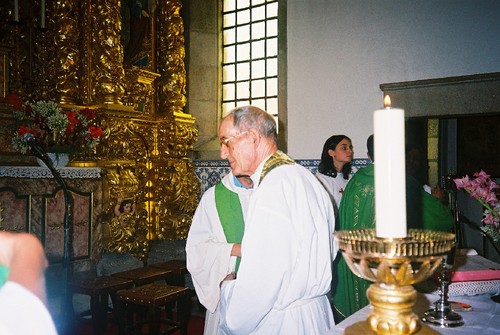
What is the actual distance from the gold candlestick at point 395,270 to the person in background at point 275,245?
93 cm

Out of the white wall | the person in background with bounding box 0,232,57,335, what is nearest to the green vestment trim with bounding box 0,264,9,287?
the person in background with bounding box 0,232,57,335

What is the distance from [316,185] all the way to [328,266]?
0.33 m

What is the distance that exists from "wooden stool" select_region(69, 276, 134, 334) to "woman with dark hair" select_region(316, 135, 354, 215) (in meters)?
2.27

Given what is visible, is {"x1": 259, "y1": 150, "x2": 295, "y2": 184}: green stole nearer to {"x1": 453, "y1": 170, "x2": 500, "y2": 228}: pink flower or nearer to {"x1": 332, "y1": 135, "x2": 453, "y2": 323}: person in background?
{"x1": 453, "y1": 170, "x2": 500, "y2": 228}: pink flower

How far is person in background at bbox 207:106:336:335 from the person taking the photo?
1.65 metres

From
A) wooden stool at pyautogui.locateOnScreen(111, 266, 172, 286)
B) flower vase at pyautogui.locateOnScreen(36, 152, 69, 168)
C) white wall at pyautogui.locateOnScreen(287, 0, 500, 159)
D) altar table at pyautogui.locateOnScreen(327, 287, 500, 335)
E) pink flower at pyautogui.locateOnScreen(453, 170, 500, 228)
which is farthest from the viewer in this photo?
white wall at pyautogui.locateOnScreen(287, 0, 500, 159)

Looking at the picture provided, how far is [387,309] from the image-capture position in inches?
28.0

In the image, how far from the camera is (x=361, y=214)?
3256 mm

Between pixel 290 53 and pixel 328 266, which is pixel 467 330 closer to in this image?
pixel 328 266

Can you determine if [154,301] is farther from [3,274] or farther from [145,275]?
[3,274]

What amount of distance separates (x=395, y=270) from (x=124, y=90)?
6.56 m

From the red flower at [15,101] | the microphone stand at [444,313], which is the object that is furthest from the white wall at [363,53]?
the microphone stand at [444,313]

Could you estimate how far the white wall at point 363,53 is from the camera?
5.37 m

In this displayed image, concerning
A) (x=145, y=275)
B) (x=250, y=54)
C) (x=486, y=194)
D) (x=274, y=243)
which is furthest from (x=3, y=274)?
(x=250, y=54)
